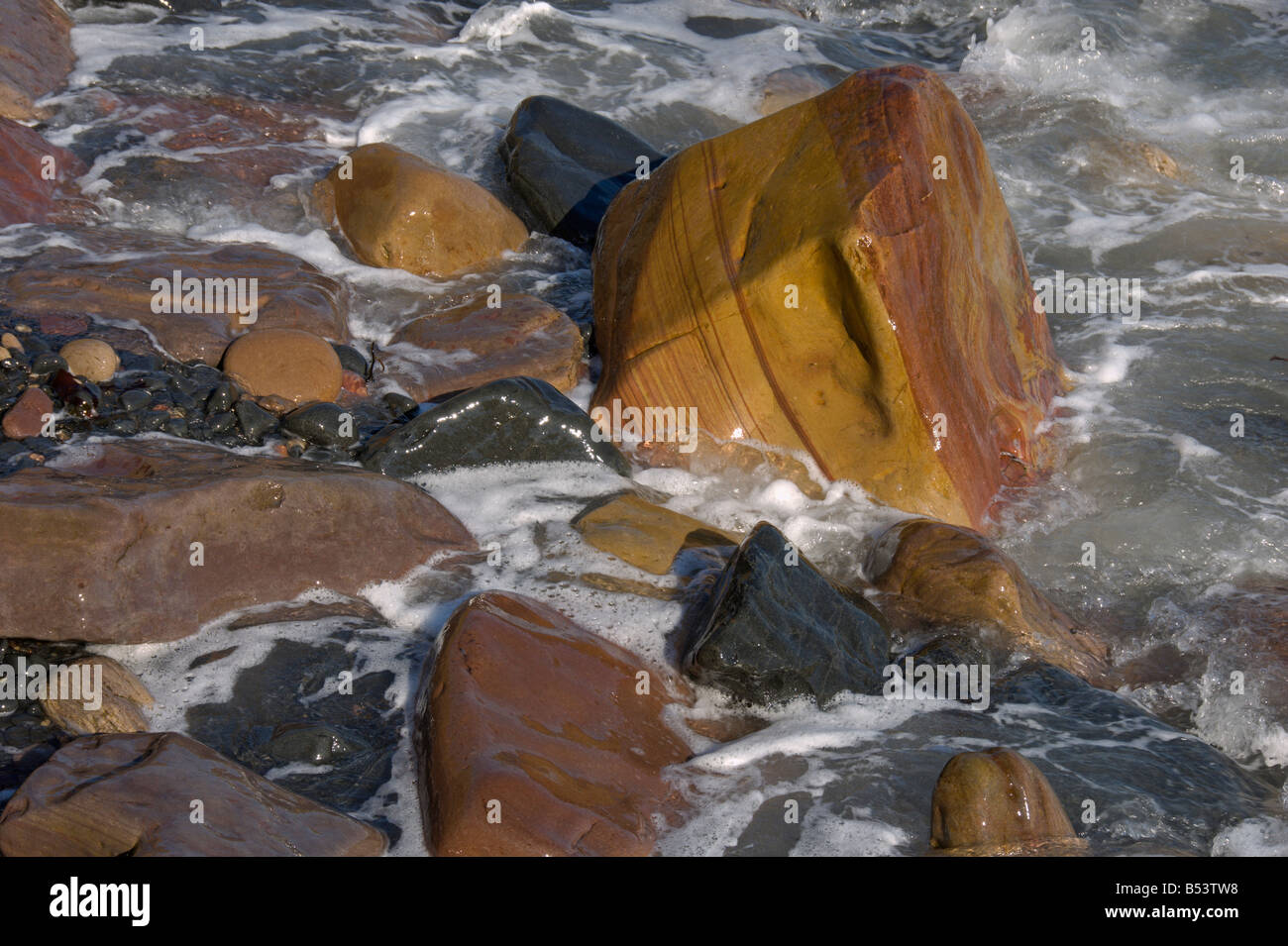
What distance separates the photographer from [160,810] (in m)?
2.48

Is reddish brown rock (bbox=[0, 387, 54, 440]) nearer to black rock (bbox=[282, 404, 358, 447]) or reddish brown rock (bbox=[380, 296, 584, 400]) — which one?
black rock (bbox=[282, 404, 358, 447])

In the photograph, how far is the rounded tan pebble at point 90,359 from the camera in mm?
4453

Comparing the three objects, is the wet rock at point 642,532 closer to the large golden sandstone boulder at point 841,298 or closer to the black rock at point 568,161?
the large golden sandstone boulder at point 841,298

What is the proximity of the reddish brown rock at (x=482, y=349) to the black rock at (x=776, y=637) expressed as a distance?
1.98 metres

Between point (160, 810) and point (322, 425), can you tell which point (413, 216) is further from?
point (160, 810)

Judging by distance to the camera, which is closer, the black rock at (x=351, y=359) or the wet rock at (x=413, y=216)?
→ the black rock at (x=351, y=359)

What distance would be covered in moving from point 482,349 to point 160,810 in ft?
10.4

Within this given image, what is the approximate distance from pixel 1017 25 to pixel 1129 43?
1.00 m

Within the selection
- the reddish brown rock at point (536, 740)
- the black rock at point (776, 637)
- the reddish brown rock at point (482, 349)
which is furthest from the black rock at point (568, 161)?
the reddish brown rock at point (536, 740)

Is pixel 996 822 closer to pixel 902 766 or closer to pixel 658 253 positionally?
pixel 902 766

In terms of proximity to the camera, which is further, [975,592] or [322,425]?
[322,425]

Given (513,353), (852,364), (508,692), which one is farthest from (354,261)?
(508,692)

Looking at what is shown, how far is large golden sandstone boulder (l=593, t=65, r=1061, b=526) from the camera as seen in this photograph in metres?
4.36

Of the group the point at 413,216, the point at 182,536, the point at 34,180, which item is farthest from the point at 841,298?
the point at 34,180
